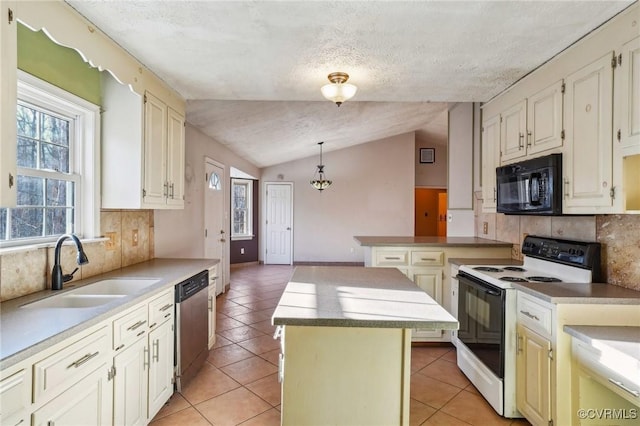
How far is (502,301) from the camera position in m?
2.27

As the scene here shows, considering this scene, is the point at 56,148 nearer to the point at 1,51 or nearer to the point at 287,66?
the point at 1,51

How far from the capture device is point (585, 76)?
6.83 feet

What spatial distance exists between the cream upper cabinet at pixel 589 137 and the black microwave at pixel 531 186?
0.05 metres

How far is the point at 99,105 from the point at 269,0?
1553 mm

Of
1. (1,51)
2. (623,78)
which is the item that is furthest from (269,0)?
(623,78)

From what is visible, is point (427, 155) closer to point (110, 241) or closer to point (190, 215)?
point (190, 215)

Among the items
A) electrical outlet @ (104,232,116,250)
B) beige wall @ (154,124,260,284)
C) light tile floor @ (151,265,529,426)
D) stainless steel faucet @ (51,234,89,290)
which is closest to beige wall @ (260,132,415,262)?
beige wall @ (154,124,260,284)

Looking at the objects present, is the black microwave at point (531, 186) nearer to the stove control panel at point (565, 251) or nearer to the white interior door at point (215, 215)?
the stove control panel at point (565, 251)

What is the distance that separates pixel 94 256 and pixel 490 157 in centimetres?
329

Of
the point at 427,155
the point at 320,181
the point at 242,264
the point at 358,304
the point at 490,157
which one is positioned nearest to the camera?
the point at 358,304

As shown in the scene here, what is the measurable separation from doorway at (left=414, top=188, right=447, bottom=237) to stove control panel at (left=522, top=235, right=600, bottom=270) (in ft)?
27.5

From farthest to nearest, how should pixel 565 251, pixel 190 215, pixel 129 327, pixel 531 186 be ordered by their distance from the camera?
pixel 190 215
pixel 531 186
pixel 565 251
pixel 129 327

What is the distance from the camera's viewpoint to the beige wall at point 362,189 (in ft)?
28.4

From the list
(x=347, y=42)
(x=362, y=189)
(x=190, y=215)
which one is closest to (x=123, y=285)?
(x=190, y=215)
